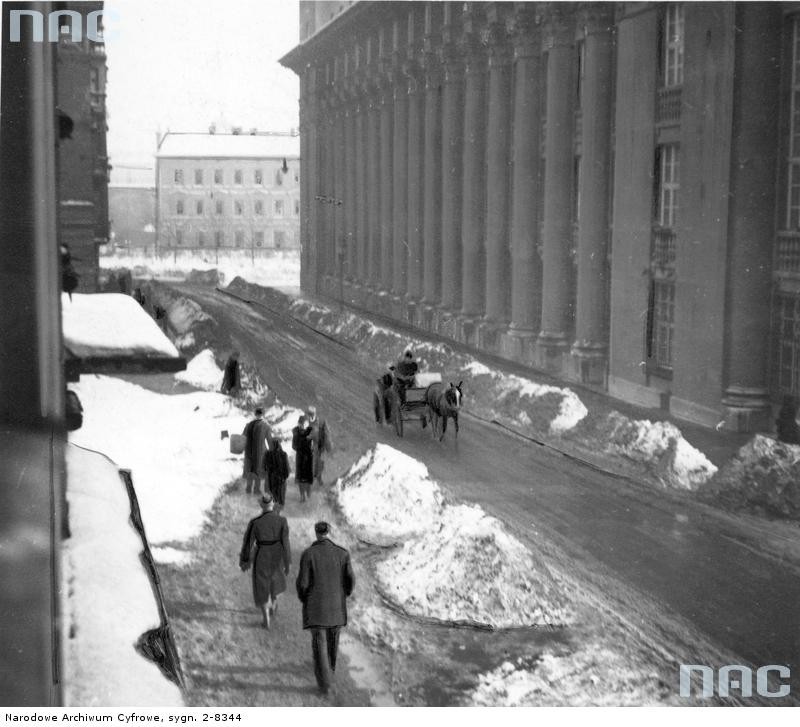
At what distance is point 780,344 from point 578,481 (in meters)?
4.96

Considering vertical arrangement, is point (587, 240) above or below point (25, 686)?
above

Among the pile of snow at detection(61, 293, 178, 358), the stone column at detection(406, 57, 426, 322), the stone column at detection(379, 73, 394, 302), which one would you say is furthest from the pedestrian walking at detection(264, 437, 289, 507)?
the stone column at detection(406, 57, 426, 322)

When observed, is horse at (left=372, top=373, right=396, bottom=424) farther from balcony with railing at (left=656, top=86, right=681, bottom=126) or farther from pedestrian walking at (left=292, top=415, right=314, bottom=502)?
balcony with railing at (left=656, top=86, right=681, bottom=126)

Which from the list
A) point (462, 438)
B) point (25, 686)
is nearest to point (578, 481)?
point (462, 438)

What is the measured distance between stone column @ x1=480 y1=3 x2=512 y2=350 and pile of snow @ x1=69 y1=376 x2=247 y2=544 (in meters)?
12.6

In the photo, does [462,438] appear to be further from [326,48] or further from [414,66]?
[414,66]

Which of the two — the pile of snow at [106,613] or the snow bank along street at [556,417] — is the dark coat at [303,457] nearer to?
the snow bank along street at [556,417]

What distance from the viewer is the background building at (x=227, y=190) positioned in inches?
930

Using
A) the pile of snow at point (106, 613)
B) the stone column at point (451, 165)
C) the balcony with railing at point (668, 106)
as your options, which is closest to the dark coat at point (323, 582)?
the pile of snow at point (106, 613)

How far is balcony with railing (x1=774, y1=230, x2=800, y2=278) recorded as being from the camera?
19875 millimetres

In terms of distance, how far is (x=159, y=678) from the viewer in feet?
28.0

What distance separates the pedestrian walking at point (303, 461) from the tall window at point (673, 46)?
11.6 meters

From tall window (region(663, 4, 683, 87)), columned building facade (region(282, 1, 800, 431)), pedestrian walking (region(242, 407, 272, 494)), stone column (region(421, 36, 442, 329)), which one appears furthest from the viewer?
stone column (region(421, 36, 442, 329))

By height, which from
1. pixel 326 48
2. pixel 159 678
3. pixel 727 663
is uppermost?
pixel 326 48
